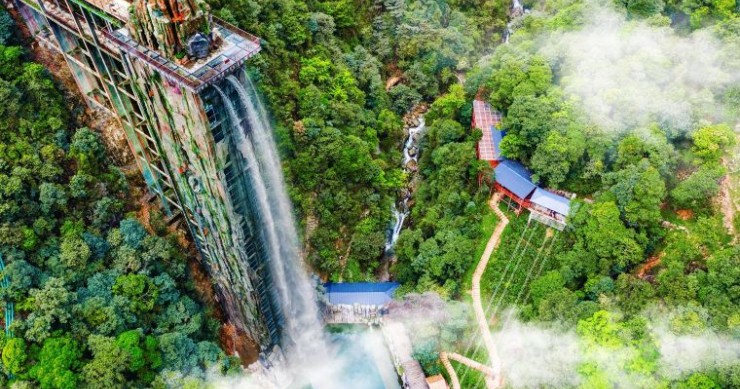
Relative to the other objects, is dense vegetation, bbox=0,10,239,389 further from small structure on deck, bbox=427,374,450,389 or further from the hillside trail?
the hillside trail

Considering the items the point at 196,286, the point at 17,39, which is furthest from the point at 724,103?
the point at 17,39

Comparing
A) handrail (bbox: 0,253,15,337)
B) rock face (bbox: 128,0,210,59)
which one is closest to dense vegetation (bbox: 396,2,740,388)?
rock face (bbox: 128,0,210,59)

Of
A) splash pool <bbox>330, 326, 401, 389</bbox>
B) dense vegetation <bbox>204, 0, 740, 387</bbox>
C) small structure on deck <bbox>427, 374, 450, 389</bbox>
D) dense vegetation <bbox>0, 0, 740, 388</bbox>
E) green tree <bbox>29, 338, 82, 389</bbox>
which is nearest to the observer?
→ green tree <bbox>29, 338, 82, 389</bbox>

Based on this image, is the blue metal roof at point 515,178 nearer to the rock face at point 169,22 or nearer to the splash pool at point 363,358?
the splash pool at point 363,358

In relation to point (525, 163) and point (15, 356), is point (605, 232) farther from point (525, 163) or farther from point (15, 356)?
point (15, 356)

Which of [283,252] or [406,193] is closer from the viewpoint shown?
[283,252]

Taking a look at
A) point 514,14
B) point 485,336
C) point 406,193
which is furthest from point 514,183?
point 514,14

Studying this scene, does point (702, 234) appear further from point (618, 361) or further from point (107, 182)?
point (107, 182)
